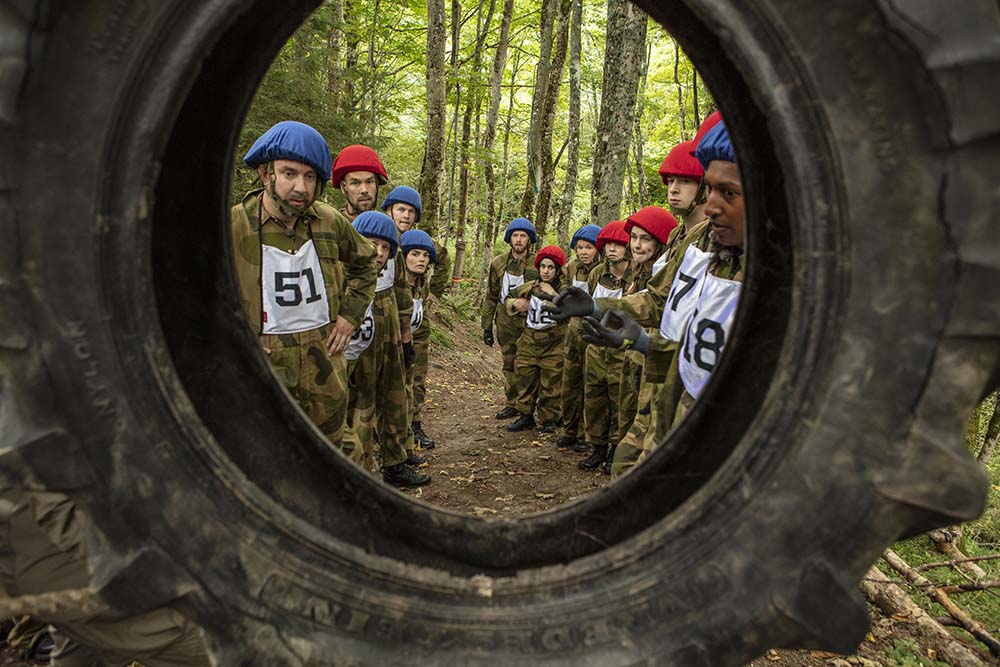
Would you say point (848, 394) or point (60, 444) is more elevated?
point (848, 394)

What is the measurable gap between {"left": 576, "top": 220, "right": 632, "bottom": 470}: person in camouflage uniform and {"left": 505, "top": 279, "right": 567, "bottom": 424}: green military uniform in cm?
126

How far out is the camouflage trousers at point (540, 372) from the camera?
8.79 meters

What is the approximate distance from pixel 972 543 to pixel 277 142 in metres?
6.32

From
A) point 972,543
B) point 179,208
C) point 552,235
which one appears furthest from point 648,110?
point 179,208

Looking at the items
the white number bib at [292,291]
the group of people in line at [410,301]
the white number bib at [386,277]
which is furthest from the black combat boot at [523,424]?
the white number bib at [292,291]

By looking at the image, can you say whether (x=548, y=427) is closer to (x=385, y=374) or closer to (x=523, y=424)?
(x=523, y=424)

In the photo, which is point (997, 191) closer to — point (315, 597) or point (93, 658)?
point (315, 597)

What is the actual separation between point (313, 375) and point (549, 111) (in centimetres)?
1072

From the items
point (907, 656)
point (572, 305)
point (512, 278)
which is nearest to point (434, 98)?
point (512, 278)

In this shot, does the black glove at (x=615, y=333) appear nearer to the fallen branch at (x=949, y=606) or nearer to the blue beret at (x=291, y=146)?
the fallen branch at (x=949, y=606)

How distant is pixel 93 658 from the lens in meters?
2.04

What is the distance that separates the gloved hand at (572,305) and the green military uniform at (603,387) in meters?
3.42

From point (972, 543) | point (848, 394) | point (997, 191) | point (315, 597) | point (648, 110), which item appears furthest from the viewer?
point (648, 110)

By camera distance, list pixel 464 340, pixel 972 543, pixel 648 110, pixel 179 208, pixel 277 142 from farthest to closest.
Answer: pixel 648 110
pixel 464 340
pixel 972 543
pixel 277 142
pixel 179 208
